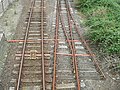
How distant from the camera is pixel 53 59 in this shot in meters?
14.4

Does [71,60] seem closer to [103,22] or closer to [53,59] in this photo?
[53,59]

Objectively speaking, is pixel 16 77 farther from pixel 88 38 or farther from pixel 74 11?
pixel 74 11

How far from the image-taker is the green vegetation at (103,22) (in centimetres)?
1554

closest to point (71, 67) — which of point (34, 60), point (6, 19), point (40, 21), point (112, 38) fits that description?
point (34, 60)

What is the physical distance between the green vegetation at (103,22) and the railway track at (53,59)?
0.89m

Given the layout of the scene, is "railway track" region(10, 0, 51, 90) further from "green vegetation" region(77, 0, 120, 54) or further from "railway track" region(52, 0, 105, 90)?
"green vegetation" region(77, 0, 120, 54)

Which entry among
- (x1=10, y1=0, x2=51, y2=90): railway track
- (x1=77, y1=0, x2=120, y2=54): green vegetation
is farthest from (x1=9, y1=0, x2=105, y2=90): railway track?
(x1=77, y1=0, x2=120, y2=54): green vegetation

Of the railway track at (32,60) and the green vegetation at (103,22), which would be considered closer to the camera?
the railway track at (32,60)

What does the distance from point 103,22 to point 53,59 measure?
Answer: 15.7 ft

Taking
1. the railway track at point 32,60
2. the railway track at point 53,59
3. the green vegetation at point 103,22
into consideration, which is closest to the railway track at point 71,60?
the railway track at point 53,59

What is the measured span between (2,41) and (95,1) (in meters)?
9.31

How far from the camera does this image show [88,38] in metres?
16.7

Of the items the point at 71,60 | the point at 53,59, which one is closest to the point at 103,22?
the point at 71,60

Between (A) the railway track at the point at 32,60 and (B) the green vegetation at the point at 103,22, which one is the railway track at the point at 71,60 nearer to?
(A) the railway track at the point at 32,60
